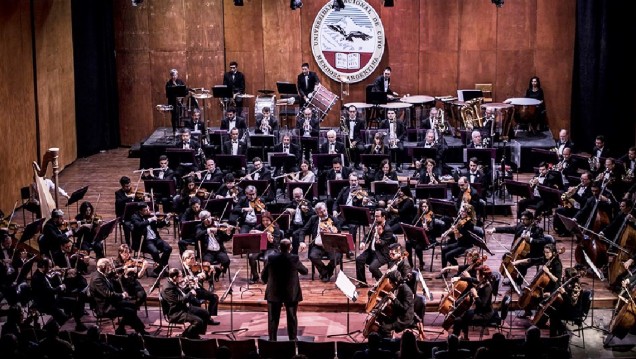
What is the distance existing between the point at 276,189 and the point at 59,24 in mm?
6044

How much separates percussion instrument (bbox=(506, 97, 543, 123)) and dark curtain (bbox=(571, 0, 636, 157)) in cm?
113

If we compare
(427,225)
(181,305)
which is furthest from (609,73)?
(181,305)

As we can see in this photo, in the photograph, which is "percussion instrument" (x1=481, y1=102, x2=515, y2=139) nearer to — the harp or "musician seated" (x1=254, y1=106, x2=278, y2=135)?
"musician seated" (x1=254, y1=106, x2=278, y2=135)

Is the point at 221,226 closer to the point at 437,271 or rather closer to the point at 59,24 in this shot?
the point at 437,271

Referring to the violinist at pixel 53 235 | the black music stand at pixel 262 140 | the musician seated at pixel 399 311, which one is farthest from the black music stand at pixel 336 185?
the violinist at pixel 53 235

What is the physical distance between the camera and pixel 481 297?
12.8 m

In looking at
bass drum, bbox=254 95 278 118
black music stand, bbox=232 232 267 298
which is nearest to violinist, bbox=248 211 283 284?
black music stand, bbox=232 232 267 298

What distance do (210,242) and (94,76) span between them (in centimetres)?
865

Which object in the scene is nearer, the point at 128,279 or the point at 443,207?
the point at 128,279

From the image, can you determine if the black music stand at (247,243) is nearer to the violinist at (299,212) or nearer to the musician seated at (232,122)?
the violinist at (299,212)

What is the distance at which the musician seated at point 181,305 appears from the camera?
12656mm

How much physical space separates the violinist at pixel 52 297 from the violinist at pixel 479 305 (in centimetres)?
477

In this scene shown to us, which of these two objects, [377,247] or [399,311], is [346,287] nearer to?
[399,311]

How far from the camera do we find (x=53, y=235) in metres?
14.3
